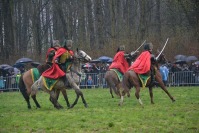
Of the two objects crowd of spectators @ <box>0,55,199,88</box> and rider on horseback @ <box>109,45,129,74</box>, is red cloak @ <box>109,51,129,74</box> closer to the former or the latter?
rider on horseback @ <box>109,45,129,74</box>

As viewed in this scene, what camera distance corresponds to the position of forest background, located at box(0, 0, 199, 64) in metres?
42.0

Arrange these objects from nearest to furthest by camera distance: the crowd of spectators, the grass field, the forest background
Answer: the grass field
the crowd of spectators
the forest background

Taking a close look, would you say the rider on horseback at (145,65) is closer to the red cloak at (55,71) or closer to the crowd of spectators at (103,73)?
the red cloak at (55,71)

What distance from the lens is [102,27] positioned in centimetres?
4544

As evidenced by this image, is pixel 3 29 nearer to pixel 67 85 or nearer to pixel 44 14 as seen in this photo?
pixel 44 14

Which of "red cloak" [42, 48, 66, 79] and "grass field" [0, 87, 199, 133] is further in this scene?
"red cloak" [42, 48, 66, 79]

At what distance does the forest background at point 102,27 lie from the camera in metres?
42.0

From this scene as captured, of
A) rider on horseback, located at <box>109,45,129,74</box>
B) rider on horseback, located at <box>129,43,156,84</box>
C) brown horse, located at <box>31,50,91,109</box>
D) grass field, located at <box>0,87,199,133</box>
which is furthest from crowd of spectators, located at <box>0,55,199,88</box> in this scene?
grass field, located at <box>0,87,199,133</box>

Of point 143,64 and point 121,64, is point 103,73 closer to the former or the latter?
point 121,64

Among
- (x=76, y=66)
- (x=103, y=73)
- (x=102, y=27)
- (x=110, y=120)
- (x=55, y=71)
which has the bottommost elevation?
(x=110, y=120)

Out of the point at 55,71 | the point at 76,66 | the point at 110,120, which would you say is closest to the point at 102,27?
the point at 76,66

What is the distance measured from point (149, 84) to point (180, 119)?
5187 millimetres

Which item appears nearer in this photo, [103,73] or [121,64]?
[121,64]

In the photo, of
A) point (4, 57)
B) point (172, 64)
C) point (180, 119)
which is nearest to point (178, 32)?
point (172, 64)
